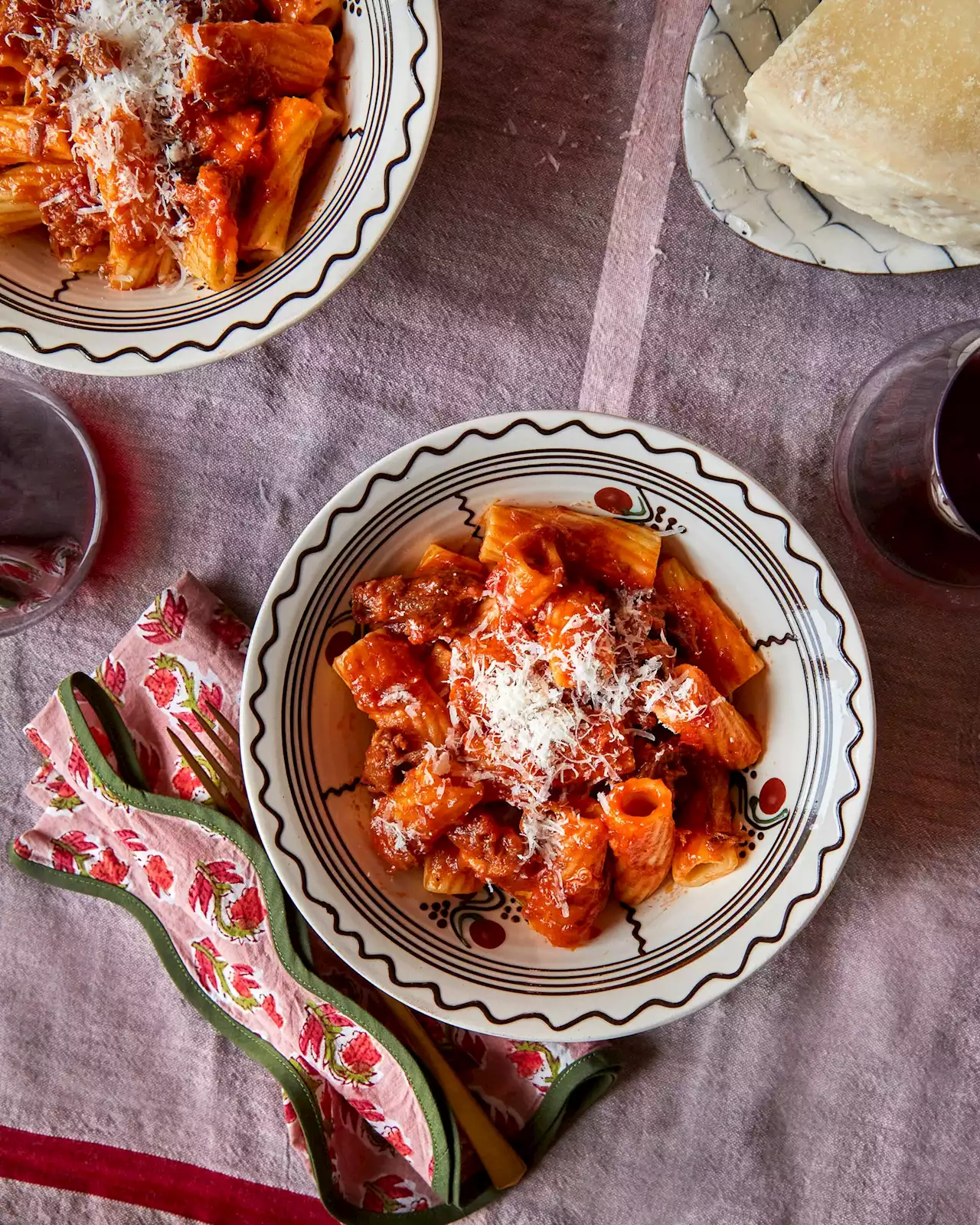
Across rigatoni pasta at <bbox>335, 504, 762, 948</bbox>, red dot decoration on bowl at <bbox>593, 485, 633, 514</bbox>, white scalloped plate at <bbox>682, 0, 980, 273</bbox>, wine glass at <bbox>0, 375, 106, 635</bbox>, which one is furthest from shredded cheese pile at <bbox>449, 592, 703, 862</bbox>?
wine glass at <bbox>0, 375, 106, 635</bbox>

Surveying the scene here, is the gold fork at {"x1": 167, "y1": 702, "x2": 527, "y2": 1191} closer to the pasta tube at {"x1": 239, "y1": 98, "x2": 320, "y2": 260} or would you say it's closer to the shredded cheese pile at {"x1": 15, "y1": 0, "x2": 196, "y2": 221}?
the pasta tube at {"x1": 239, "y1": 98, "x2": 320, "y2": 260}

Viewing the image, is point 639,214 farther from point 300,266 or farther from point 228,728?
point 228,728

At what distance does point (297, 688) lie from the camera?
1755 mm

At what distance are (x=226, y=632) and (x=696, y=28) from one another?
1583 millimetres

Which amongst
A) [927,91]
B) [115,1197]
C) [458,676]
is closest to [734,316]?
[927,91]

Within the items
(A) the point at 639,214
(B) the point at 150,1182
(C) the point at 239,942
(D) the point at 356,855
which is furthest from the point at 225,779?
(A) the point at 639,214

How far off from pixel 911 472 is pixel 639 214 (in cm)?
76

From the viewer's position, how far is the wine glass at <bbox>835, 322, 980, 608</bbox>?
1929 mm

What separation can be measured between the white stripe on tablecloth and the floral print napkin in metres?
0.95

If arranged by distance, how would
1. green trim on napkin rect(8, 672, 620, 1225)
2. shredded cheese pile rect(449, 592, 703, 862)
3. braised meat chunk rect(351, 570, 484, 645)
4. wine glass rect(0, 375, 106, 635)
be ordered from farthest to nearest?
1. wine glass rect(0, 375, 106, 635)
2. green trim on napkin rect(8, 672, 620, 1225)
3. braised meat chunk rect(351, 570, 484, 645)
4. shredded cheese pile rect(449, 592, 703, 862)

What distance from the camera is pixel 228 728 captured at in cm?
209

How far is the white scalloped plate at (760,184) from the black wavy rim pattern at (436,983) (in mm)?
569

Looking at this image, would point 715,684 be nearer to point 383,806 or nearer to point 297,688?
point 383,806

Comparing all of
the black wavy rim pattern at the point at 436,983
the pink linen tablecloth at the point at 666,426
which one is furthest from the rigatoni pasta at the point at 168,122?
the black wavy rim pattern at the point at 436,983
